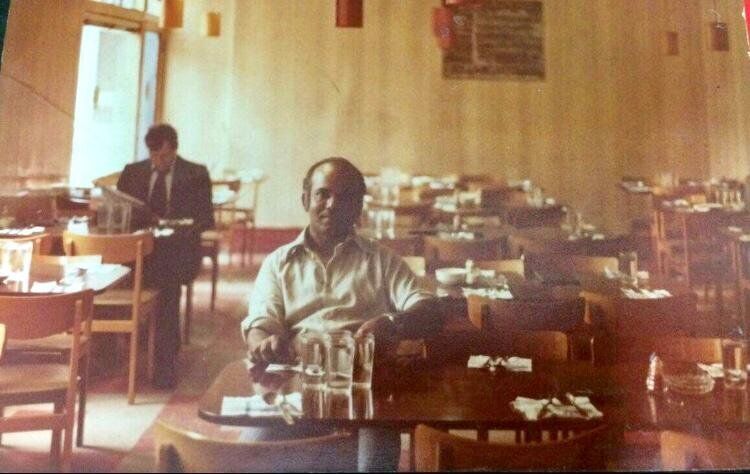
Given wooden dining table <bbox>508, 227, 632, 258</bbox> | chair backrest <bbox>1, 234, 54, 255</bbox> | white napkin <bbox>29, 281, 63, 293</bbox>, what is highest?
wooden dining table <bbox>508, 227, 632, 258</bbox>

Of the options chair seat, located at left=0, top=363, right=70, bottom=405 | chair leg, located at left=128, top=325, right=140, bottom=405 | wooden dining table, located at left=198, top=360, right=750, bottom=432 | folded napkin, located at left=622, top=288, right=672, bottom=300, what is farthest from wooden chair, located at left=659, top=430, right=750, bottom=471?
chair seat, located at left=0, top=363, right=70, bottom=405

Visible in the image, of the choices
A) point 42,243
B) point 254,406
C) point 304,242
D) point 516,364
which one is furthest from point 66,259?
point 516,364

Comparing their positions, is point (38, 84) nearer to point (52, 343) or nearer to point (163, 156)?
point (163, 156)

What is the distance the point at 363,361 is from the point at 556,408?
1.66 ft

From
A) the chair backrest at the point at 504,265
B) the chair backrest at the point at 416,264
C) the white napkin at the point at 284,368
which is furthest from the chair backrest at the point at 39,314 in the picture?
the chair backrest at the point at 504,265

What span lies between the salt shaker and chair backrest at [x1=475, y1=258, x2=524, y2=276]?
0.74 meters

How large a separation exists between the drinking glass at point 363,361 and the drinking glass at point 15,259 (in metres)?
1.13

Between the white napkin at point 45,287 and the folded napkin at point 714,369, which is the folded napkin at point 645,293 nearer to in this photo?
the folded napkin at point 714,369

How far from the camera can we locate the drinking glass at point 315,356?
5.56 ft

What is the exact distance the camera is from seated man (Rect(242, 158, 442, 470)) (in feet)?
6.41

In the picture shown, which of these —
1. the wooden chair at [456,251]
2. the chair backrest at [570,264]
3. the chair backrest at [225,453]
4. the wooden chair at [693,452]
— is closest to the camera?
the chair backrest at [225,453]

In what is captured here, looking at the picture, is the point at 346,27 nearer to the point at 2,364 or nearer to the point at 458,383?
the point at 458,383

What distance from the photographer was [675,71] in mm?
2264

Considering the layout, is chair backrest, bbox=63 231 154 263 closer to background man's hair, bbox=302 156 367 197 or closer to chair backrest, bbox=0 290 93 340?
chair backrest, bbox=0 290 93 340
